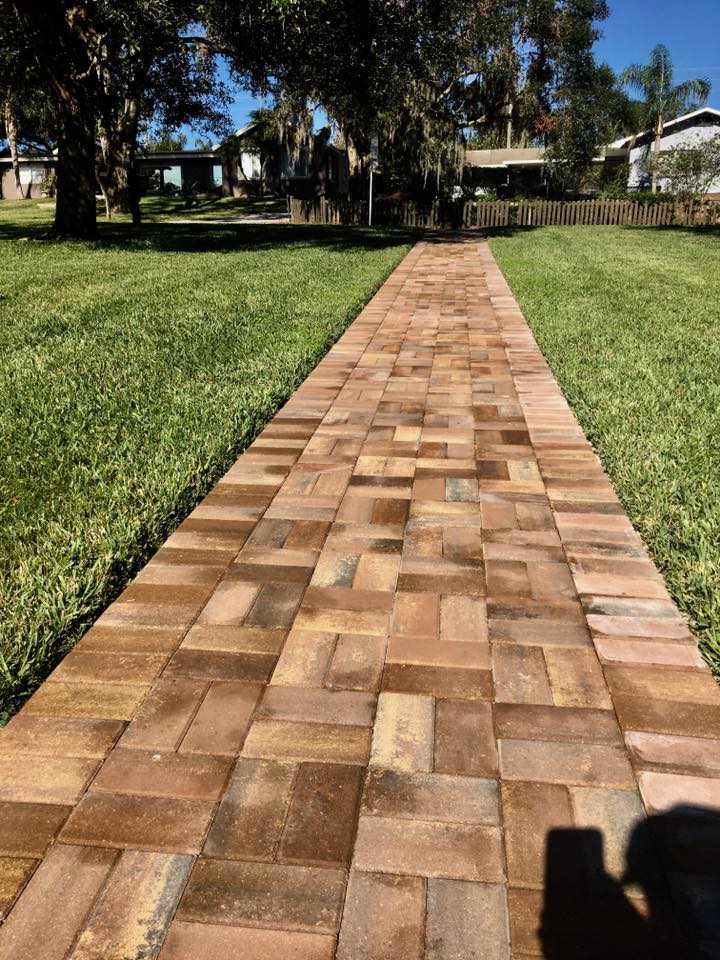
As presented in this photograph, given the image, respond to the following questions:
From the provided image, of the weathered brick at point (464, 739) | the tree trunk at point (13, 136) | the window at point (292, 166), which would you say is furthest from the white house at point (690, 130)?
the weathered brick at point (464, 739)

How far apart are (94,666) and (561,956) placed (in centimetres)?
146

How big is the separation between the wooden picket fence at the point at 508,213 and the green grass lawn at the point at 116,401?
15032 mm

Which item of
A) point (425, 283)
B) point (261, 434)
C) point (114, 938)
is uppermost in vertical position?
point (425, 283)

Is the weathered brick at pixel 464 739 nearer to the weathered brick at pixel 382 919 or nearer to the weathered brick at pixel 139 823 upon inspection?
the weathered brick at pixel 382 919

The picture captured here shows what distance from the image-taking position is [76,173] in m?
14.8

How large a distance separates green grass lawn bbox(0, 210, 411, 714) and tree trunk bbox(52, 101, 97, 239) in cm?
524

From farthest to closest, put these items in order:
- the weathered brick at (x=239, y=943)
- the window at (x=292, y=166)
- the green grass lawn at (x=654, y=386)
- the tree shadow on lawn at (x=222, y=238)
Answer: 1. the window at (x=292, y=166)
2. the tree shadow on lawn at (x=222, y=238)
3. the green grass lawn at (x=654, y=386)
4. the weathered brick at (x=239, y=943)

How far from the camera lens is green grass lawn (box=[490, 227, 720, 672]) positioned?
8.95 ft

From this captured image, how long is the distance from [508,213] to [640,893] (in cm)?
2613

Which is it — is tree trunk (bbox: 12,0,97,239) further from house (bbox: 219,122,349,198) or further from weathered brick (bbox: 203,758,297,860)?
house (bbox: 219,122,349,198)

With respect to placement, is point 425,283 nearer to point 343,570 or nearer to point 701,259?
point 701,259

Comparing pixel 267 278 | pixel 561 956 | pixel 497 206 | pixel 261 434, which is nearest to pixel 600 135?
pixel 497 206

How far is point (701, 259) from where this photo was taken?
13.2 m

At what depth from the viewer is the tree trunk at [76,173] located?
14539 millimetres
